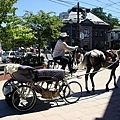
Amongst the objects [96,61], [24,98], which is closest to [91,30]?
[96,61]

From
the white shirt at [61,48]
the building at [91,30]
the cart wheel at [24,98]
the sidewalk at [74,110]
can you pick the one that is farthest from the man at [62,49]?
the building at [91,30]

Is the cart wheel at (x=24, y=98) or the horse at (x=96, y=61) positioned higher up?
the horse at (x=96, y=61)

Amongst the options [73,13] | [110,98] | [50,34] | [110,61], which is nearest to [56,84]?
[110,98]

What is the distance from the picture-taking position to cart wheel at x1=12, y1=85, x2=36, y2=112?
19.4 feet

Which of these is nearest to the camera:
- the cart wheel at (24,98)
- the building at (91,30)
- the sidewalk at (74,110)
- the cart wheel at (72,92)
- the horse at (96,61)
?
the sidewalk at (74,110)

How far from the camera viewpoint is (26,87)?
6.00 m

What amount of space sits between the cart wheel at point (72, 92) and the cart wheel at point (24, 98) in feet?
3.58

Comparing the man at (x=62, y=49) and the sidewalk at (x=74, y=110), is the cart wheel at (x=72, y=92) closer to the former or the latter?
the sidewalk at (x=74, y=110)

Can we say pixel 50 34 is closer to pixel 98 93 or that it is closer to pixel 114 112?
pixel 98 93

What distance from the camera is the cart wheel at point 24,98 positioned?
5898 millimetres

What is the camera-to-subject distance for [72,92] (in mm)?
6984

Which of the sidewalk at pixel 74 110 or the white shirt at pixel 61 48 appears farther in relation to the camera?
the white shirt at pixel 61 48

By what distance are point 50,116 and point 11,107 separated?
1260mm

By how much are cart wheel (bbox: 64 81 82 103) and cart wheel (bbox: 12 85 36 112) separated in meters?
1.09
